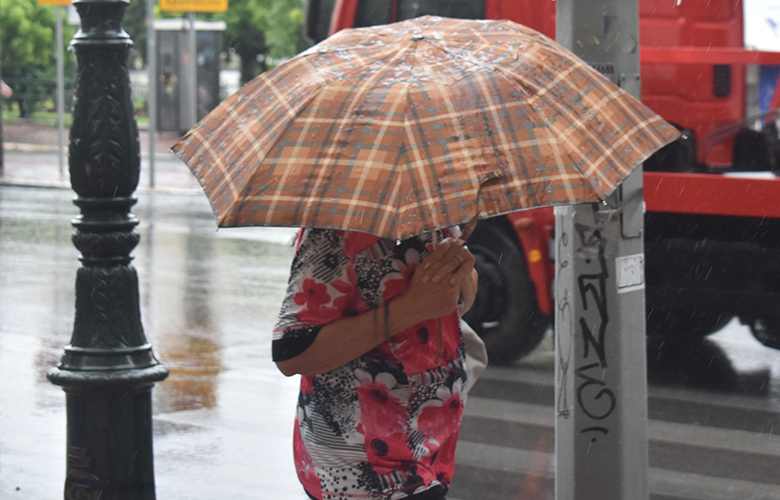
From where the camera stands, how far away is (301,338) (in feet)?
8.16

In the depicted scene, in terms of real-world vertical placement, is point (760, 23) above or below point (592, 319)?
above

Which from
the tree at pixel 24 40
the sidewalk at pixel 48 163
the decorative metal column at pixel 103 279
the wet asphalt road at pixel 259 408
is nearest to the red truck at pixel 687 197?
the wet asphalt road at pixel 259 408

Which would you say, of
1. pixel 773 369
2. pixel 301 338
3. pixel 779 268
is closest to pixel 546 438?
pixel 779 268

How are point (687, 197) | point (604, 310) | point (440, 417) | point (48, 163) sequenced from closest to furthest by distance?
point (440, 417), point (604, 310), point (687, 197), point (48, 163)

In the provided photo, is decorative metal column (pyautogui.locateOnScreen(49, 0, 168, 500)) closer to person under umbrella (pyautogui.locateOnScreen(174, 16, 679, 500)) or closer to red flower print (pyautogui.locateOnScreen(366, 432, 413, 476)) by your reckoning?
person under umbrella (pyautogui.locateOnScreen(174, 16, 679, 500))

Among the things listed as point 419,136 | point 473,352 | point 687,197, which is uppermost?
point 419,136

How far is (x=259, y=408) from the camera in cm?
645

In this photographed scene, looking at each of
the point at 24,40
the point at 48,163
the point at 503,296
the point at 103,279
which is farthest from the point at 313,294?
the point at 24,40

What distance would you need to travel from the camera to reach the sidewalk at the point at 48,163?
20.4m

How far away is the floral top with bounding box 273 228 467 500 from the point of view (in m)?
2.49

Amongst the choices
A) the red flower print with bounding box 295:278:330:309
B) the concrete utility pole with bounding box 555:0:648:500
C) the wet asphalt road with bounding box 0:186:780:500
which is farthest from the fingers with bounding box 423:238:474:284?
the wet asphalt road with bounding box 0:186:780:500

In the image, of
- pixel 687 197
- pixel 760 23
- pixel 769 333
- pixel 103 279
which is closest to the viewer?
pixel 103 279

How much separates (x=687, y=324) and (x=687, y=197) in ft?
5.36

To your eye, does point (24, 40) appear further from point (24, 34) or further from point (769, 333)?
point (769, 333)
